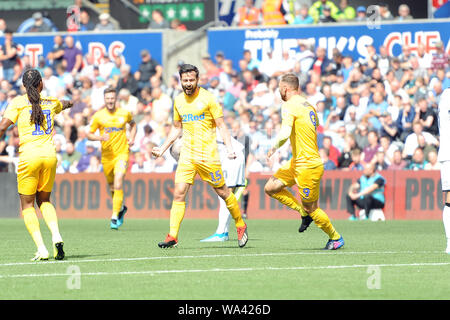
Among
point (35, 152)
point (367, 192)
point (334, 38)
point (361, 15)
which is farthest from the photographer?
point (361, 15)

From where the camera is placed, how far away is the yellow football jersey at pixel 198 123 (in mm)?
14281

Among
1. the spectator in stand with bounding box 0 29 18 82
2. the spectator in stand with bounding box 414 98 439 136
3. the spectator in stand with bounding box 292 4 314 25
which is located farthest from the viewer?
the spectator in stand with bounding box 0 29 18 82

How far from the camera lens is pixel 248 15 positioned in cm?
2920

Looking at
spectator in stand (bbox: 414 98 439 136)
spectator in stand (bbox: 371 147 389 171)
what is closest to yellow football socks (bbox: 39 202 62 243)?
spectator in stand (bbox: 371 147 389 171)

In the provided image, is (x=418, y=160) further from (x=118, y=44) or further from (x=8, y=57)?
(x=8, y=57)

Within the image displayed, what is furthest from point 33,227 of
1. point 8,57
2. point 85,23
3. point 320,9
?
point 85,23

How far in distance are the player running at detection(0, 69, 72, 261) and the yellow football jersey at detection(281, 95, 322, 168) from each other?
3018 mm

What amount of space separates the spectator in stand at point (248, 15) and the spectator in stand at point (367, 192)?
6.85 metres

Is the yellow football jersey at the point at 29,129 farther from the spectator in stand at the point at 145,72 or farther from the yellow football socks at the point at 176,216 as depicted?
the spectator in stand at the point at 145,72

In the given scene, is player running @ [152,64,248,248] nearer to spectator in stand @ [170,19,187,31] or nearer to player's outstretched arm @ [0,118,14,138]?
player's outstretched arm @ [0,118,14,138]

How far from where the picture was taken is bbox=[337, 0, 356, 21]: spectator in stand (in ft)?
93.3

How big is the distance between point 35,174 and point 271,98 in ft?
48.7
